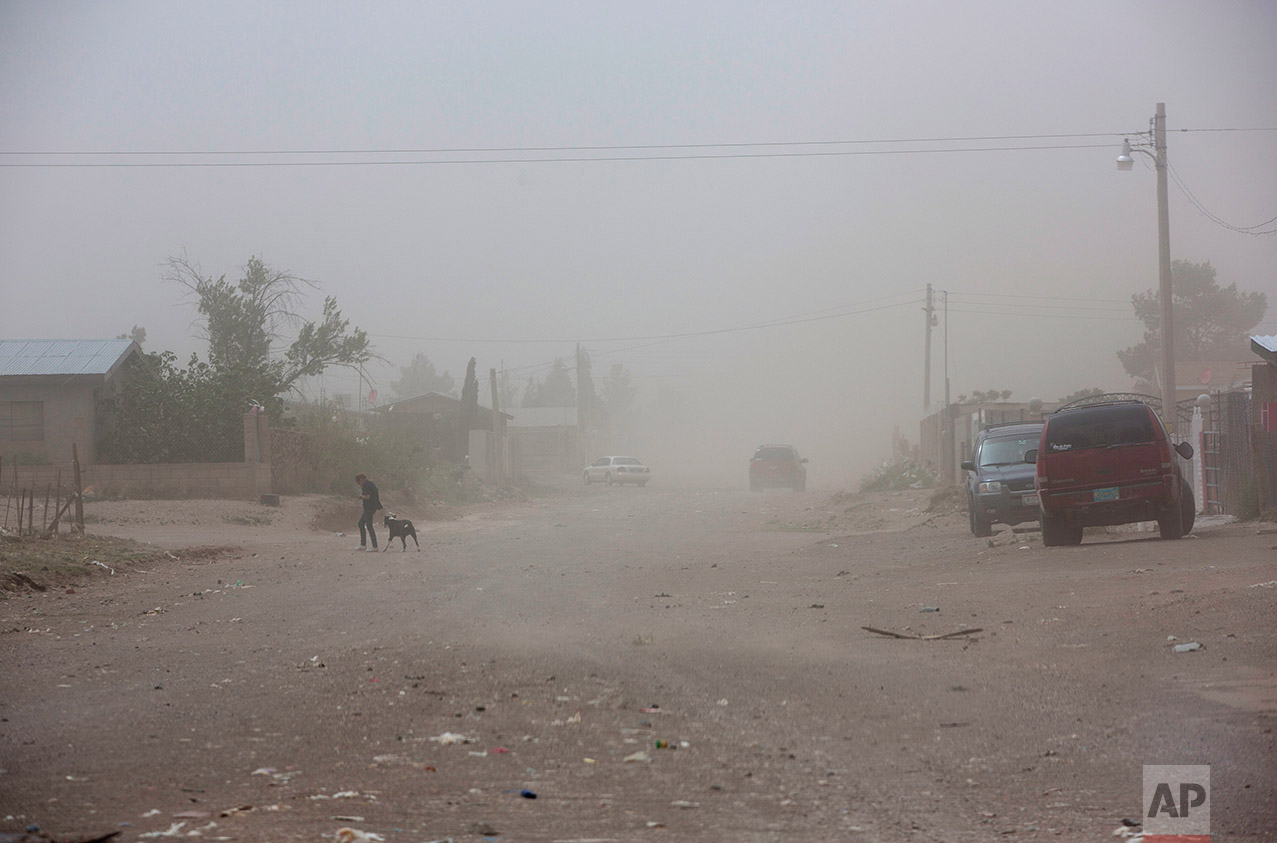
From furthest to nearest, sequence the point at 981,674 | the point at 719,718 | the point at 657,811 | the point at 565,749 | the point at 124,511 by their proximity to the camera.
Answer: the point at 124,511
the point at 981,674
the point at 719,718
the point at 565,749
the point at 657,811

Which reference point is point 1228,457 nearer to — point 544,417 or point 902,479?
point 902,479

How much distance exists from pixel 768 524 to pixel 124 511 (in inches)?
592

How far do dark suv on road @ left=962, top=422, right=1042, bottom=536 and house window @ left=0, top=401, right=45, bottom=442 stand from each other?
26796 mm

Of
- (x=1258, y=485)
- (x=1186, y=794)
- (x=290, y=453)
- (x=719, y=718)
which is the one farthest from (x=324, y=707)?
(x=290, y=453)

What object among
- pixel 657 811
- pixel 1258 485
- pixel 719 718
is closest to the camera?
pixel 657 811

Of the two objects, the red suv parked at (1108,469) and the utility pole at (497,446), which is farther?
the utility pole at (497,446)

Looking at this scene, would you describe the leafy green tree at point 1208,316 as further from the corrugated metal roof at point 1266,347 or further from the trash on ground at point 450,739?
the trash on ground at point 450,739

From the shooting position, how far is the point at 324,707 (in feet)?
22.4

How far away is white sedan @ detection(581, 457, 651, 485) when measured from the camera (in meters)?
59.8

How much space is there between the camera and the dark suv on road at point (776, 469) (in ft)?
147

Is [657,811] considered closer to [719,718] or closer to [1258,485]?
[719,718]
